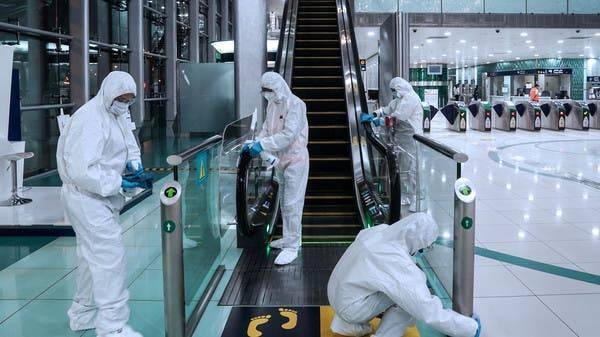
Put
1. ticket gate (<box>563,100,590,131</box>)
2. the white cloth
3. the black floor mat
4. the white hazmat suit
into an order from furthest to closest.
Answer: ticket gate (<box>563,100,590,131</box>), the white hazmat suit, the white cloth, the black floor mat

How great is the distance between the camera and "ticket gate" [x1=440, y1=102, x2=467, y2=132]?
62.9 feet

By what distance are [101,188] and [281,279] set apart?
194 cm

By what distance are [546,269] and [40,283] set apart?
409cm

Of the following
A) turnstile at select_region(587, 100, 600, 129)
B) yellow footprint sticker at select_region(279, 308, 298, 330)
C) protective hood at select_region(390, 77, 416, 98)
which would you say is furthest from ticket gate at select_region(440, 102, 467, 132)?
yellow footprint sticker at select_region(279, 308, 298, 330)

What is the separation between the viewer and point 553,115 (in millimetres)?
20234

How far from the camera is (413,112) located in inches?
300

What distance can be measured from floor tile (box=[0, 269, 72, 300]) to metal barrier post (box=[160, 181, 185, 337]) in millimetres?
1574

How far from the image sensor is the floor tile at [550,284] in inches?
170

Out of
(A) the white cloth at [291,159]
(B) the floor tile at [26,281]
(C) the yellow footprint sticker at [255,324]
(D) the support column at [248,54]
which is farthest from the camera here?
(D) the support column at [248,54]

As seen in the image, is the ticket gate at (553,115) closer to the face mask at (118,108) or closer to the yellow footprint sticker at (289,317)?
the yellow footprint sticker at (289,317)

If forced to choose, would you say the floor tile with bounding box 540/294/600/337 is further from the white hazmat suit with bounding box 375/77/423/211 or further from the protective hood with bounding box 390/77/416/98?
the protective hood with bounding box 390/77/416/98

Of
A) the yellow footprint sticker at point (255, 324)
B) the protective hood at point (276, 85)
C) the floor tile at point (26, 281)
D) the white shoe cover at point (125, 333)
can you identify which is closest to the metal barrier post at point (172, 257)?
the white shoe cover at point (125, 333)

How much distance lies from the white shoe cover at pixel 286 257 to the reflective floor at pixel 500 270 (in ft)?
1.35

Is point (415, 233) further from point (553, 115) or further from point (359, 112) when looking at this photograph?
point (553, 115)
